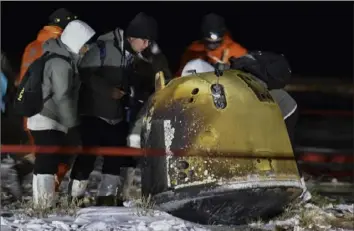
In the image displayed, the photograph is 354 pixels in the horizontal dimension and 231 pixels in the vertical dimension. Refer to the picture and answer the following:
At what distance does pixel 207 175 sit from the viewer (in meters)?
5.95

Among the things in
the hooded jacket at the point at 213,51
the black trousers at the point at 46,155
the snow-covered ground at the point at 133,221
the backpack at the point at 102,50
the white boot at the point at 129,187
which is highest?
the hooded jacket at the point at 213,51

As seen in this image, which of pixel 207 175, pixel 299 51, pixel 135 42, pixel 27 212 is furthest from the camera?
pixel 299 51

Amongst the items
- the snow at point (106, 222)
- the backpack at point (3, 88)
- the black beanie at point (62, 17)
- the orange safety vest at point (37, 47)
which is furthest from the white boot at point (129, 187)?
the black beanie at point (62, 17)

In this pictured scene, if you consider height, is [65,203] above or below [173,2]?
below

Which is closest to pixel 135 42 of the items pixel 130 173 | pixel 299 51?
pixel 130 173

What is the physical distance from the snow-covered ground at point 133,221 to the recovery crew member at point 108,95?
617 millimetres

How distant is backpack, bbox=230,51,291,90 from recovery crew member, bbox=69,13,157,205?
93 centimetres

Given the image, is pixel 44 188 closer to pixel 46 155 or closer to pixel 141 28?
pixel 46 155

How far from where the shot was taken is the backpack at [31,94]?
6.52 metres

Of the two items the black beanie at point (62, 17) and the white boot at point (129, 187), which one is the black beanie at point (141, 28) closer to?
the black beanie at point (62, 17)

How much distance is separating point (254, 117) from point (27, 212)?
2.00m

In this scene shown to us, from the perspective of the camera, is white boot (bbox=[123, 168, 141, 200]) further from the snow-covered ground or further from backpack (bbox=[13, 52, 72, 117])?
backpack (bbox=[13, 52, 72, 117])

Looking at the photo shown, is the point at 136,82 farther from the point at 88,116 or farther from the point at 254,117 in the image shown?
the point at 254,117

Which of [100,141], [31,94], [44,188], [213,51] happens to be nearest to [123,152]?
[100,141]
